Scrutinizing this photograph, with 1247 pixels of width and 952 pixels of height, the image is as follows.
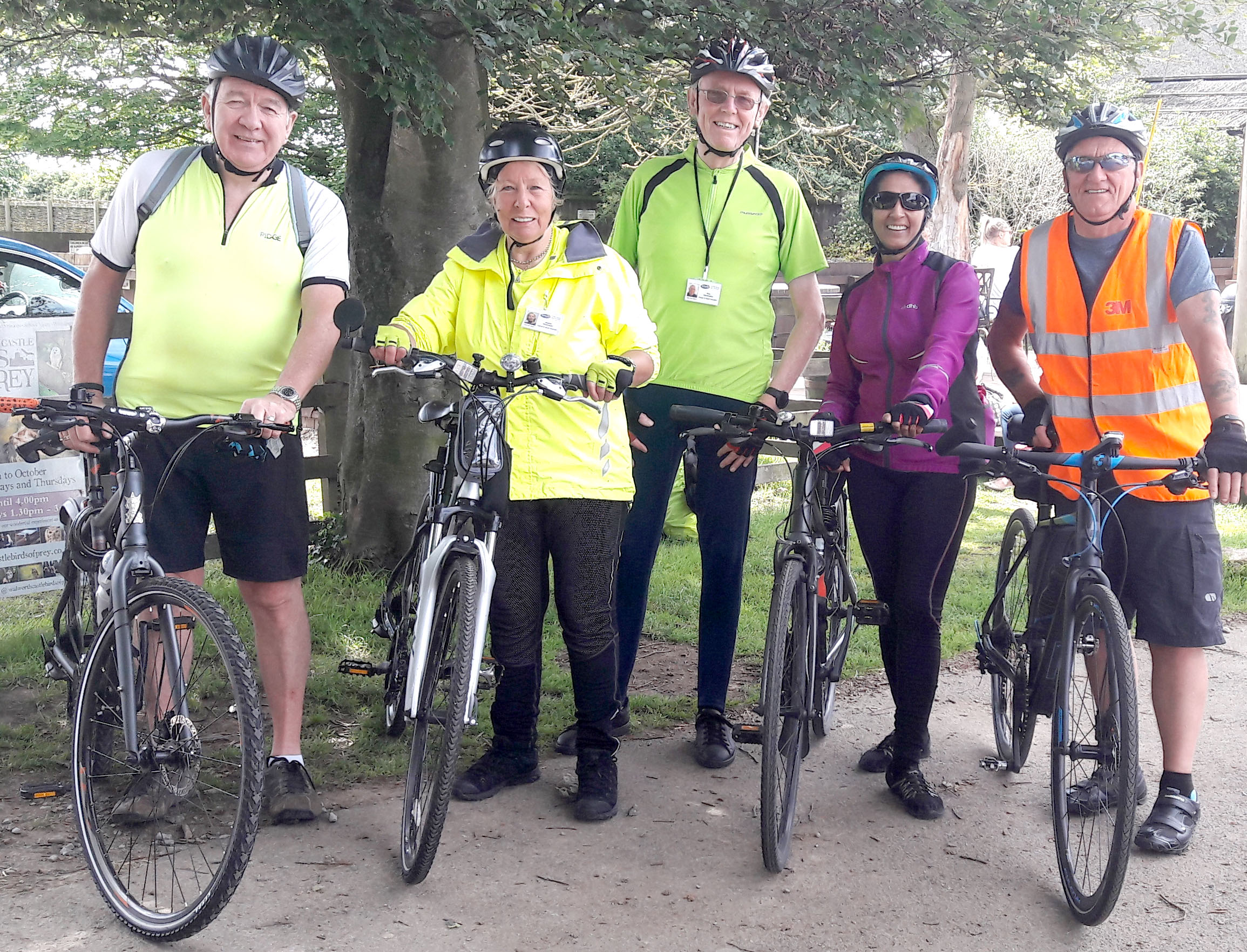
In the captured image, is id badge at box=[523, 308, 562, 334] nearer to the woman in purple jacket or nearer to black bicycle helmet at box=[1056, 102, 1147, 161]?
the woman in purple jacket

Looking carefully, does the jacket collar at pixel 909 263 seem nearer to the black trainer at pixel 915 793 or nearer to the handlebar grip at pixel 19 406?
the black trainer at pixel 915 793

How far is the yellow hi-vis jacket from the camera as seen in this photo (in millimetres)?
3816

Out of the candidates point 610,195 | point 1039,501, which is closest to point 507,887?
point 1039,501

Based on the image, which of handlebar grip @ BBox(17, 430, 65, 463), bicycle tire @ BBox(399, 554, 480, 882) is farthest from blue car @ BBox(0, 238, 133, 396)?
bicycle tire @ BBox(399, 554, 480, 882)

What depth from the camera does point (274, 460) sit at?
3.78m

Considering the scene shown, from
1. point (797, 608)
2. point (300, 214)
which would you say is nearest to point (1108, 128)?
point (797, 608)

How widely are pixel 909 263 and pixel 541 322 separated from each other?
1267 mm

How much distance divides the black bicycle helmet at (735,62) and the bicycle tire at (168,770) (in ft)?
8.03

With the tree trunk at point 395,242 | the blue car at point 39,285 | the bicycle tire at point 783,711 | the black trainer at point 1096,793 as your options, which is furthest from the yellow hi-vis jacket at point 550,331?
the blue car at point 39,285

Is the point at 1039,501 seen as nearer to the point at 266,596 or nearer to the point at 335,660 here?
the point at 266,596

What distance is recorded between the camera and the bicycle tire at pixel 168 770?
307cm

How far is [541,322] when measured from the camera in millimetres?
3807

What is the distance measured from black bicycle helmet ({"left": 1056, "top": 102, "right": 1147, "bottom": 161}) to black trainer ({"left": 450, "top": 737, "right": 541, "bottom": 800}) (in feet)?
8.53

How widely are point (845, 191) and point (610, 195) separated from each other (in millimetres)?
7048
